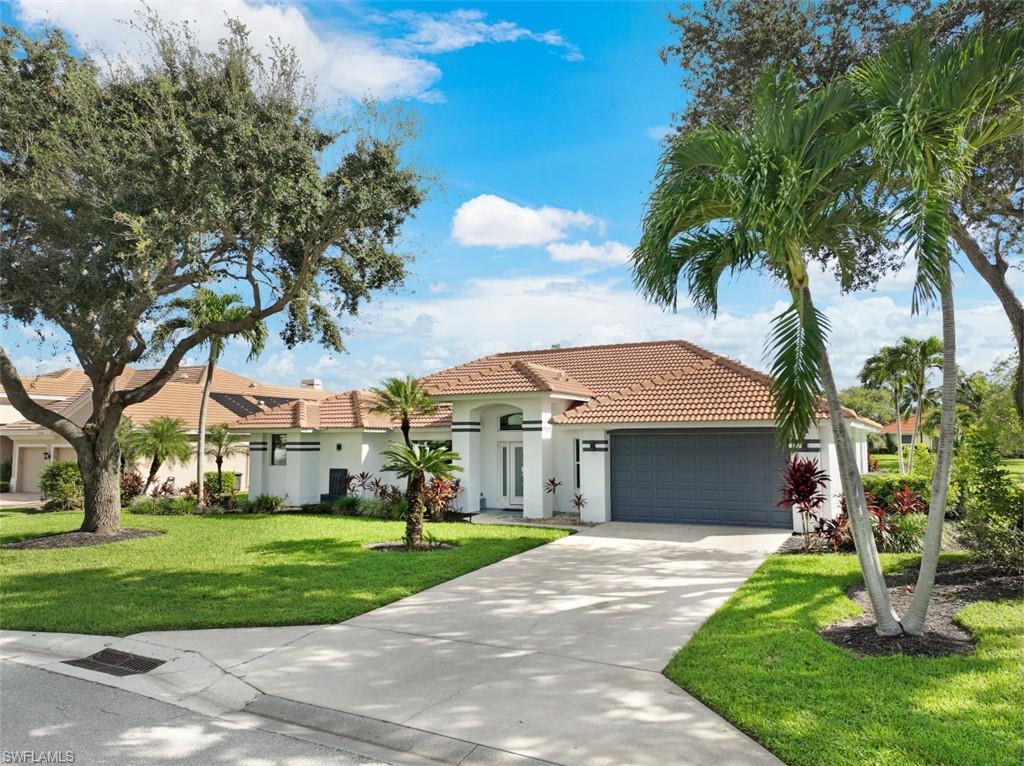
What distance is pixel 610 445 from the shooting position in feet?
58.9

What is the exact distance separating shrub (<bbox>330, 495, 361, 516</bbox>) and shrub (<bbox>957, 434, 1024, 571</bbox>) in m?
17.0

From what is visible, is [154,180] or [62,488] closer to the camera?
[154,180]

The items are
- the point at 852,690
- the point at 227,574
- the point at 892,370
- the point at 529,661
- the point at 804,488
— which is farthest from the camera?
the point at 892,370

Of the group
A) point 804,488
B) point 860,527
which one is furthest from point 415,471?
point 860,527

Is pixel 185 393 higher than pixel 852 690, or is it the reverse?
pixel 185 393

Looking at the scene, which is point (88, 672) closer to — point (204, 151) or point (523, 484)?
point (204, 151)

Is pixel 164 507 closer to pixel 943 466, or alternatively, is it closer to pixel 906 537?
pixel 906 537

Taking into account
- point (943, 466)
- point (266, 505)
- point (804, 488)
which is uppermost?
point (943, 466)

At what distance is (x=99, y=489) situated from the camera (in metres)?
16.6

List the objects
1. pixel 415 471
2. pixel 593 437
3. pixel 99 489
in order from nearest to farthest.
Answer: pixel 415 471, pixel 99 489, pixel 593 437

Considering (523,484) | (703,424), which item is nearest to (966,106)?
(703,424)

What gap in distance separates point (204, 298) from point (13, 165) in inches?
216

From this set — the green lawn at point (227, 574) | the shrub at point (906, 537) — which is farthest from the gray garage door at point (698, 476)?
the shrub at point (906, 537)

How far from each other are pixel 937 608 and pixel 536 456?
38.0 ft
